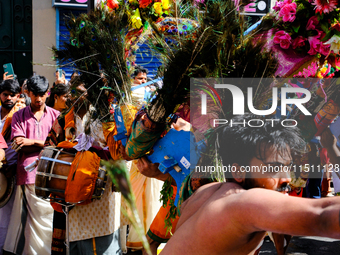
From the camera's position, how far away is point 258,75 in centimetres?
184

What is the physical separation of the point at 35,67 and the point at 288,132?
24.5 feet

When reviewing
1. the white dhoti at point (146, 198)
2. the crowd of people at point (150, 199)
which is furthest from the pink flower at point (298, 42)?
the white dhoti at point (146, 198)

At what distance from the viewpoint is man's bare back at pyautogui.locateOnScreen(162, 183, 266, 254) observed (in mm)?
1309

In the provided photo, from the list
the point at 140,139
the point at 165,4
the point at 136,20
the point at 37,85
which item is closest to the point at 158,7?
the point at 165,4

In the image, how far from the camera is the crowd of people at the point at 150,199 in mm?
1193

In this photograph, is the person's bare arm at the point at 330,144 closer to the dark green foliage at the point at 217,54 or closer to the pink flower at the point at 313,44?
the pink flower at the point at 313,44

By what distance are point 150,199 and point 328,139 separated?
2008 millimetres

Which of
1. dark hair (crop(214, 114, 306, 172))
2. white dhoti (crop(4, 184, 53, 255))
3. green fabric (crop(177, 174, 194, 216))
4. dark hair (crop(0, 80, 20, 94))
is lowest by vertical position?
white dhoti (crop(4, 184, 53, 255))

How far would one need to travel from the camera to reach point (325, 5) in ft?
7.04

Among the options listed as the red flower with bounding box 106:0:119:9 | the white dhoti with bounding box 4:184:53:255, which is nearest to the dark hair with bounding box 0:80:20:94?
the white dhoti with bounding box 4:184:53:255

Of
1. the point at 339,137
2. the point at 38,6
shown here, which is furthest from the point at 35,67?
the point at 339,137

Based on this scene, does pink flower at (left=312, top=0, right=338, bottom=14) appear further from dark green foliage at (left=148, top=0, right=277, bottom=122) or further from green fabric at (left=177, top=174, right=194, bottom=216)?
green fabric at (left=177, top=174, right=194, bottom=216)

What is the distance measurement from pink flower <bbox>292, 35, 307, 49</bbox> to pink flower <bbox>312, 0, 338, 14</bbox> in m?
0.18

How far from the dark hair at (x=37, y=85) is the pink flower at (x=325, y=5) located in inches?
115
